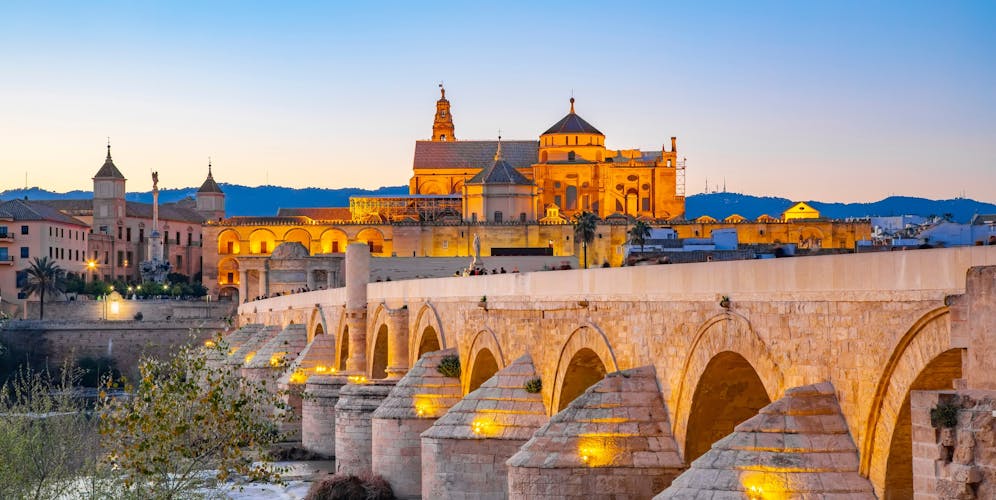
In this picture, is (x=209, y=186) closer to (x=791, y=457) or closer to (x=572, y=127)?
(x=572, y=127)

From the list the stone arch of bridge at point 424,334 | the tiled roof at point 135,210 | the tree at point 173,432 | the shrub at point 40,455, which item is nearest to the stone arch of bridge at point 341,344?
the stone arch of bridge at point 424,334

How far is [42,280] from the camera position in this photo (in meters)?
89.2

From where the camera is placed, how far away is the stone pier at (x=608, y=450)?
1496cm

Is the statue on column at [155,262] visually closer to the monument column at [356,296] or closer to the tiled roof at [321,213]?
the tiled roof at [321,213]

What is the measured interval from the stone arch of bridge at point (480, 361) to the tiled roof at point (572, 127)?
287 feet

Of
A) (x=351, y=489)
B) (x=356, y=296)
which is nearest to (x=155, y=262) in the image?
(x=356, y=296)

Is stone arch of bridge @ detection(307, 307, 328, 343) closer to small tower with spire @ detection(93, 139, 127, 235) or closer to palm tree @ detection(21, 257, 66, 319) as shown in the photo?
palm tree @ detection(21, 257, 66, 319)

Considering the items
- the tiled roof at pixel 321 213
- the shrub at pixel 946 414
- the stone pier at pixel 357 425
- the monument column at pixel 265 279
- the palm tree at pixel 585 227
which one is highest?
the tiled roof at pixel 321 213

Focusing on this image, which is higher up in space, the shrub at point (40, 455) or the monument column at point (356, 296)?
the monument column at point (356, 296)

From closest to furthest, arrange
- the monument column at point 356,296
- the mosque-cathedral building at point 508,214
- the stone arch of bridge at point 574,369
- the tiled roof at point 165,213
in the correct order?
1. the stone arch of bridge at point 574,369
2. the monument column at point 356,296
3. the mosque-cathedral building at point 508,214
4. the tiled roof at point 165,213

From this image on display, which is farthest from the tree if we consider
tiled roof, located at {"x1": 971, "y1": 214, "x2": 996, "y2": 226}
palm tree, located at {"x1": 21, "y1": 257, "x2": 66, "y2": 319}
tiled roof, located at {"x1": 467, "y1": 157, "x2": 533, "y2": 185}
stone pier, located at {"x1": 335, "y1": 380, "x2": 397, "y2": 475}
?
tiled roof, located at {"x1": 467, "y1": 157, "x2": 533, "y2": 185}

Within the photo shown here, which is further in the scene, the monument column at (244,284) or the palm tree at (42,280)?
the monument column at (244,284)

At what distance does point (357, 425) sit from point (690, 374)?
15017 millimetres

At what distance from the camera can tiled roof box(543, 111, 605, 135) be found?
111188 millimetres
